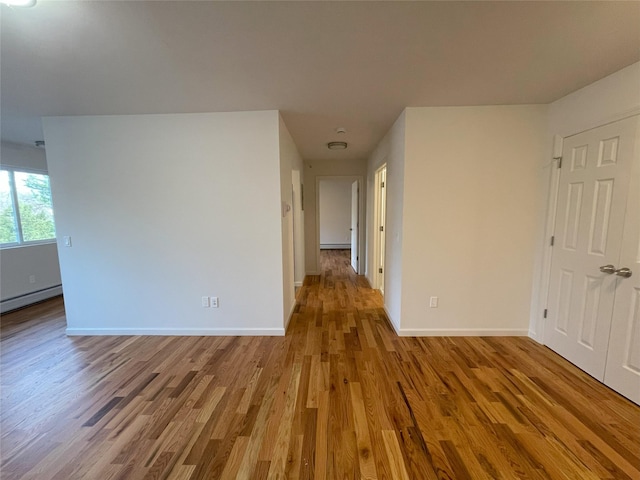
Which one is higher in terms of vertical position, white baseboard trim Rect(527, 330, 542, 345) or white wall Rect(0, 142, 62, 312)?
white wall Rect(0, 142, 62, 312)

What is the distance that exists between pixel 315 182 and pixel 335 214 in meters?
3.74

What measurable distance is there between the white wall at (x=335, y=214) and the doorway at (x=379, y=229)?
4.38 m

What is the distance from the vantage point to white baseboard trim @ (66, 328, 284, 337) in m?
2.88

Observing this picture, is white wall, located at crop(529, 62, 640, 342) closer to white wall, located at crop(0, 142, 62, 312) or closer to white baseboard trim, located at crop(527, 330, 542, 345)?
white baseboard trim, located at crop(527, 330, 542, 345)

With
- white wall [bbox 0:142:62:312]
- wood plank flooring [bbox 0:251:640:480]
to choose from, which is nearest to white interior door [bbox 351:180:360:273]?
wood plank flooring [bbox 0:251:640:480]

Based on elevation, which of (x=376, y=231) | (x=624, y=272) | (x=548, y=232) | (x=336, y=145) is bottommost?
(x=624, y=272)

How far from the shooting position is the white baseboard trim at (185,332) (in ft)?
9.45

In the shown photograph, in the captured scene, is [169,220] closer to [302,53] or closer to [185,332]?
[185,332]

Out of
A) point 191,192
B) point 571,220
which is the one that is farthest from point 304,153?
point 571,220

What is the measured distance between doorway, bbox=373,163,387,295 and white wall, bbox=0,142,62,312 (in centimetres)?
555

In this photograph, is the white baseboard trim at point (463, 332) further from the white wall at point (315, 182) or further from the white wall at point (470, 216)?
the white wall at point (315, 182)

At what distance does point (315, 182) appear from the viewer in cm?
528

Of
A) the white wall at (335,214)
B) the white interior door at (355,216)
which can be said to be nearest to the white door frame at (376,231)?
the white interior door at (355,216)

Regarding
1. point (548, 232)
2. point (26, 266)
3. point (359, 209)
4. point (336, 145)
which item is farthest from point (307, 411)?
point (26, 266)
